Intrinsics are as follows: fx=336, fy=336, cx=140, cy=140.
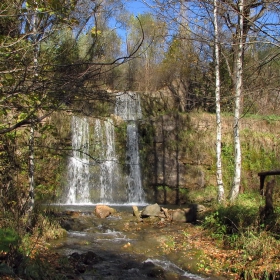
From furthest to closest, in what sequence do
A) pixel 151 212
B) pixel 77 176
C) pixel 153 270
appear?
pixel 77 176 < pixel 151 212 < pixel 153 270

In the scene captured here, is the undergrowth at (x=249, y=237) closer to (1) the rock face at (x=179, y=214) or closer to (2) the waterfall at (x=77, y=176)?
(1) the rock face at (x=179, y=214)

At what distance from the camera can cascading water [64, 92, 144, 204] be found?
1474 centimetres

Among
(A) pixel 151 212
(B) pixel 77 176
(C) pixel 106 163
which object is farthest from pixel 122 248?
(C) pixel 106 163

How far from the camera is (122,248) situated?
743 centimetres

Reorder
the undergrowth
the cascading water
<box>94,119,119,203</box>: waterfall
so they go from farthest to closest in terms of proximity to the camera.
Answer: <box>94,119,119,203</box>: waterfall → the cascading water → the undergrowth

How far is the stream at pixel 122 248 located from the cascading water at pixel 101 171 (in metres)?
4.05

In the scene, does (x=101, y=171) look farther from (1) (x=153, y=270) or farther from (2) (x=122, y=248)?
(1) (x=153, y=270)

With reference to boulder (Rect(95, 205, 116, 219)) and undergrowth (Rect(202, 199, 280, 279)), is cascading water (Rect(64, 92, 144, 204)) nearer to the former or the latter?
boulder (Rect(95, 205, 116, 219))

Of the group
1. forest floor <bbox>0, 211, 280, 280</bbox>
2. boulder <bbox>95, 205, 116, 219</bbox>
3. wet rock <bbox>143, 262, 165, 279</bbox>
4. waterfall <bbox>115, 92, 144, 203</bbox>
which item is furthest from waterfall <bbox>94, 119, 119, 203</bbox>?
wet rock <bbox>143, 262, 165, 279</bbox>

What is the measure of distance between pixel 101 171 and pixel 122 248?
26.5ft

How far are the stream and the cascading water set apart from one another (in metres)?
4.05

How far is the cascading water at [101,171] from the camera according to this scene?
14.7m

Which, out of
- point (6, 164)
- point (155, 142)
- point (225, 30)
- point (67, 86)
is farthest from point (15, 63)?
point (155, 142)

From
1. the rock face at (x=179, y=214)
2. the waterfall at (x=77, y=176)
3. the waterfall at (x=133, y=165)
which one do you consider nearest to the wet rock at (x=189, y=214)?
the rock face at (x=179, y=214)
